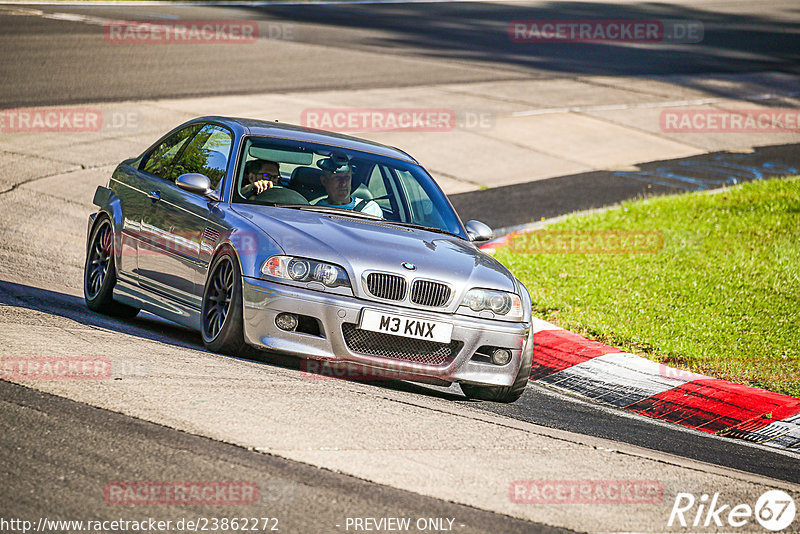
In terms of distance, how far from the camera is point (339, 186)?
25.4 feet

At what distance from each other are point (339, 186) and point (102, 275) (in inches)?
81.8

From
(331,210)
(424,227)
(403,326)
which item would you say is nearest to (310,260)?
(403,326)

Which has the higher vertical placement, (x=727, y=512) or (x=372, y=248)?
(x=372, y=248)

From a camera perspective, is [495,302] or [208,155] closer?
[495,302]

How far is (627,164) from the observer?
59.8 feet

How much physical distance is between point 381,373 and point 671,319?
407cm

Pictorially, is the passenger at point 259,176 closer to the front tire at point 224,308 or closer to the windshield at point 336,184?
the windshield at point 336,184

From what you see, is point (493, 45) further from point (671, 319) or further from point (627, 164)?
point (671, 319)

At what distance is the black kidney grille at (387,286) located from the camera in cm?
654

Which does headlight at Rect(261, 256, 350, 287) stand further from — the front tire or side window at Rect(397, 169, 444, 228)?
side window at Rect(397, 169, 444, 228)

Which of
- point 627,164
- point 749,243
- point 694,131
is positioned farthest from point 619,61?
point 749,243

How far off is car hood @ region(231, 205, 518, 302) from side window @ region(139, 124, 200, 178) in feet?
4.65

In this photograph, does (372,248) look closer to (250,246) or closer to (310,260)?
(310,260)

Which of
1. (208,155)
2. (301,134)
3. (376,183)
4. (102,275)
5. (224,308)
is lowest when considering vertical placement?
(102,275)
